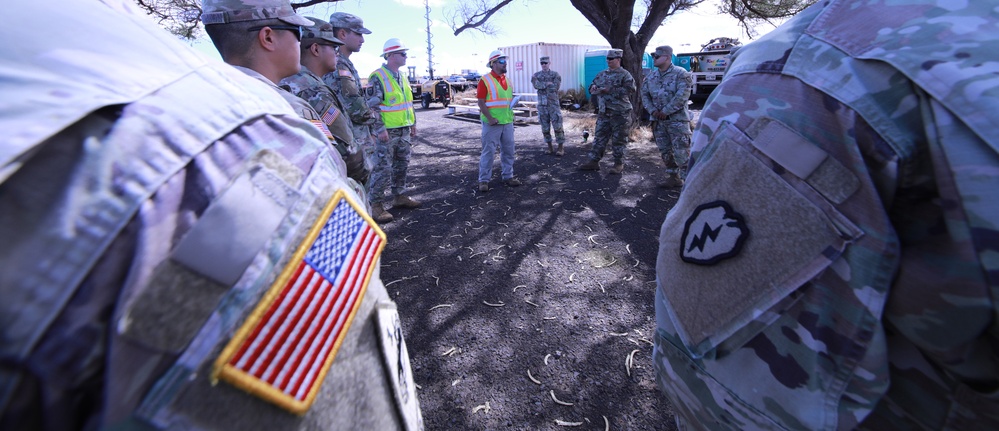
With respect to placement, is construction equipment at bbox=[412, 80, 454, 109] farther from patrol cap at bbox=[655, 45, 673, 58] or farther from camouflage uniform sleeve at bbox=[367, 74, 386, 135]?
camouflage uniform sleeve at bbox=[367, 74, 386, 135]

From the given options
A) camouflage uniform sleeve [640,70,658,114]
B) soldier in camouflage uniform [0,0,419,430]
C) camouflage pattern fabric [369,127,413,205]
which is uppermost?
camouflage uniform sleeve [640,70,658,114]

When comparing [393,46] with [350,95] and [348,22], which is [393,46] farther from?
[350,95]

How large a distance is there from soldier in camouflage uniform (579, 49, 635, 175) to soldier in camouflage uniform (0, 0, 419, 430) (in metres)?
6.67

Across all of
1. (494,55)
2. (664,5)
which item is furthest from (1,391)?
(664,5)

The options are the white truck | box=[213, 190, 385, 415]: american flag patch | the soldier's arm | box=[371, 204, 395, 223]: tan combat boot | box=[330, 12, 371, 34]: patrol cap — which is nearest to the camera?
box=[213, 190, 385, 415]: american flag patch

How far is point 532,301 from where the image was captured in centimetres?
327

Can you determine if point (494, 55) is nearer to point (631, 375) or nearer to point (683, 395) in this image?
point (631, 375)

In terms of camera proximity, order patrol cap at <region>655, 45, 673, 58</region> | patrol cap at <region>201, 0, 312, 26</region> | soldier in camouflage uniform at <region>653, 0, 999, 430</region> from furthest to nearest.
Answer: patrol cap at <region>655, 45, 673, 58</region>
patrol cap at <region>201, 0, 312, 26</region>
soldier in camouflage uniform at <region>653, 0, 999, 430</region>

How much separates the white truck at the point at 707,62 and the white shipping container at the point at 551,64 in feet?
13.9

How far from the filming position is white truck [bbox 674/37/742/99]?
17.0 metres

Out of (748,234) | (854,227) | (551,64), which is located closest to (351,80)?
(748,234)

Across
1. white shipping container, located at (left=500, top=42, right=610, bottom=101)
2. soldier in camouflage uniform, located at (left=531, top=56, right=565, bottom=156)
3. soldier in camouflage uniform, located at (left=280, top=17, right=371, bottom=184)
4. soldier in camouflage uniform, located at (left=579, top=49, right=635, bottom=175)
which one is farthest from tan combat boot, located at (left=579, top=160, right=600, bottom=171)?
white shipping container, located at (left=500, top=42, right=610, bottom=101)

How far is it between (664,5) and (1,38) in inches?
402

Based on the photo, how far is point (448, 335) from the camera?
2895 millimetres
